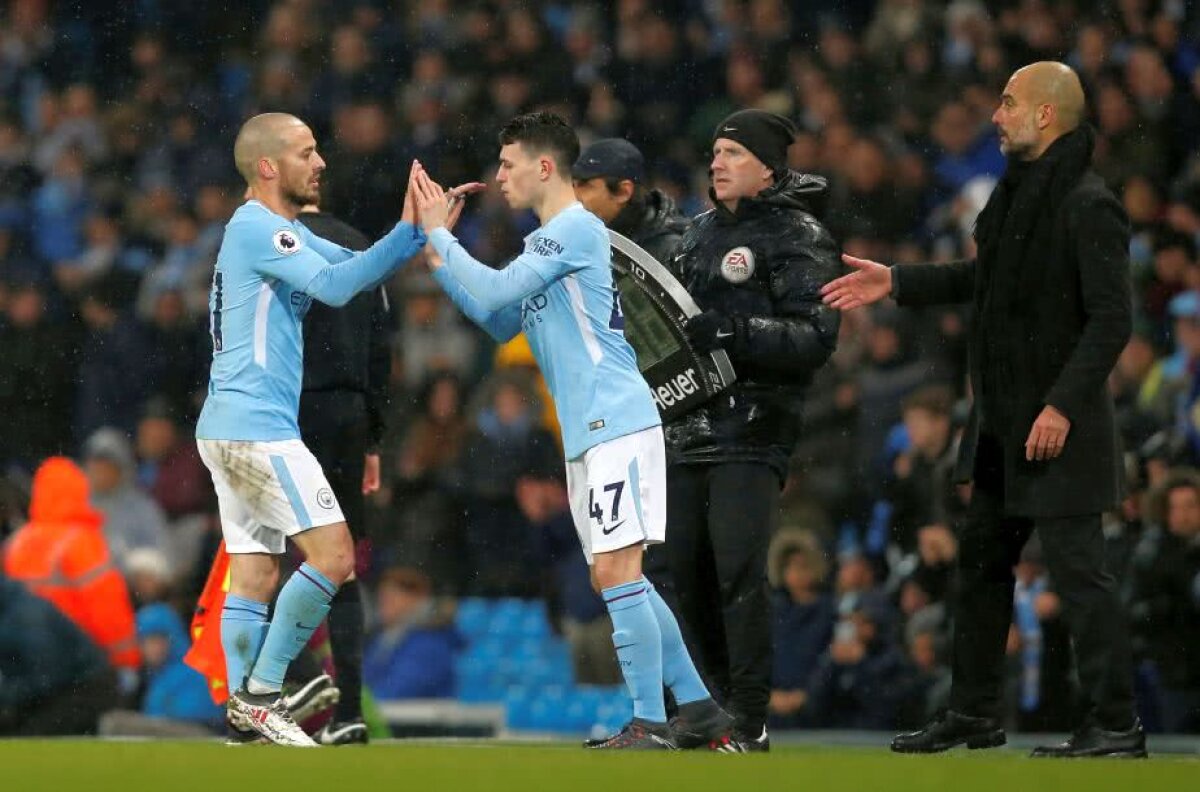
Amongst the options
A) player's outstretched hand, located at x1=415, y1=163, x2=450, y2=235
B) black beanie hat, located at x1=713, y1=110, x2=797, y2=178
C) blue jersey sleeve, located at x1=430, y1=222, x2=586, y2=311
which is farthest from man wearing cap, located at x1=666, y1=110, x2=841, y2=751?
player's outstretched hand, located at x1=415, y1=163, x2=450, y2=235

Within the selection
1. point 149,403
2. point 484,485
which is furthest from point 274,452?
point 149,403

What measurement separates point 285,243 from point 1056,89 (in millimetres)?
2373

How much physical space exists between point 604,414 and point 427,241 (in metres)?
0.77

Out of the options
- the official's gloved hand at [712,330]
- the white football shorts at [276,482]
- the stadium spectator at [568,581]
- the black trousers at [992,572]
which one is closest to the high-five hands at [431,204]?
the white football shorts at [276,482]

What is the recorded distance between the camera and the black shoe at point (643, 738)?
6336 mm

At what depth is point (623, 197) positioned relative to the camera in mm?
7719

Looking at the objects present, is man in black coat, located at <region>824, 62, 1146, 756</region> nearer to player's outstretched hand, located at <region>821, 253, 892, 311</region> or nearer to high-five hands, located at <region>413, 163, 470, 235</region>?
player's outstretched hand, located at <region>821, 253, 892, 311</region>

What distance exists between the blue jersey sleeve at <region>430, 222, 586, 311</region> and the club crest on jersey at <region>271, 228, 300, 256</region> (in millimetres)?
513

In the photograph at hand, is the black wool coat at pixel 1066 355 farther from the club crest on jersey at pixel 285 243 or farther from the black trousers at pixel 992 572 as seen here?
the club crest on jersey at pixel 285 243

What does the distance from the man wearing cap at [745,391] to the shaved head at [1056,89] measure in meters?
0.93

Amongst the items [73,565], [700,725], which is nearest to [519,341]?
[73,565]

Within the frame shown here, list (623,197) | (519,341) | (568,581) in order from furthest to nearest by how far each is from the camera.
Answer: (519,341) → (568,581) → (623,197)

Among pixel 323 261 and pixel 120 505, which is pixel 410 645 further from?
pixel 323 261

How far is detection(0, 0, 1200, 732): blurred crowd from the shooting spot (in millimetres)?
9875
